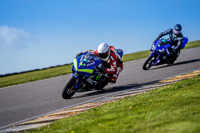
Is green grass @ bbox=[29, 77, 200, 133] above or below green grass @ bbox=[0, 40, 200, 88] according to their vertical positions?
below

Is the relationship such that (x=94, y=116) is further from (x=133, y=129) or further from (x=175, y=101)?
(x=175, y=101)

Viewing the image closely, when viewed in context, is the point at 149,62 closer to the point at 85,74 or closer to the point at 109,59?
the point at 109,59

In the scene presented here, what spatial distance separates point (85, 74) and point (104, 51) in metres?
0.96

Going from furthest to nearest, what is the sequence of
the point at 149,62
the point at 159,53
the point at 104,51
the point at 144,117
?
the point at 159,53 < the point at 149,62 < the point at 104,51 < the point at 144,117

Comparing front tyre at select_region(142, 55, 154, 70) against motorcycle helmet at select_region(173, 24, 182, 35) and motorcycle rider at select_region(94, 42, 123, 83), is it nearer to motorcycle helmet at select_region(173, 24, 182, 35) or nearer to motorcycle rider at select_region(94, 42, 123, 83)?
motorcycle helmet at select_region(173, 24, 182, 35)

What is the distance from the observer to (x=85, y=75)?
26.2 ft

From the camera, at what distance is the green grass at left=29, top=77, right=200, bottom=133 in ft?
12.9

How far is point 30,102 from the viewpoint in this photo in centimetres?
808

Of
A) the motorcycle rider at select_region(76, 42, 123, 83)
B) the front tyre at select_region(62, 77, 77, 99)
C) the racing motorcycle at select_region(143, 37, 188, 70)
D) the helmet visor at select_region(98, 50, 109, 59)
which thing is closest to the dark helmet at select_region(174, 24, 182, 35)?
the racing motorcycle at select_region(143, 37, 188, 70)

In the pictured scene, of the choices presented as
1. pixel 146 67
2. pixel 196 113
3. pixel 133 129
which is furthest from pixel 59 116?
pixel 146 67

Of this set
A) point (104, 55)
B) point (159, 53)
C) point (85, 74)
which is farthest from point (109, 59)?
point (159, 53)

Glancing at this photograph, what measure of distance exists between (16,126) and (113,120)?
7.16 ft

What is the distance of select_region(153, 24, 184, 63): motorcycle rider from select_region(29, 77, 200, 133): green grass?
6.55 m

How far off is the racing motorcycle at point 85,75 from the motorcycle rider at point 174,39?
524 cm
